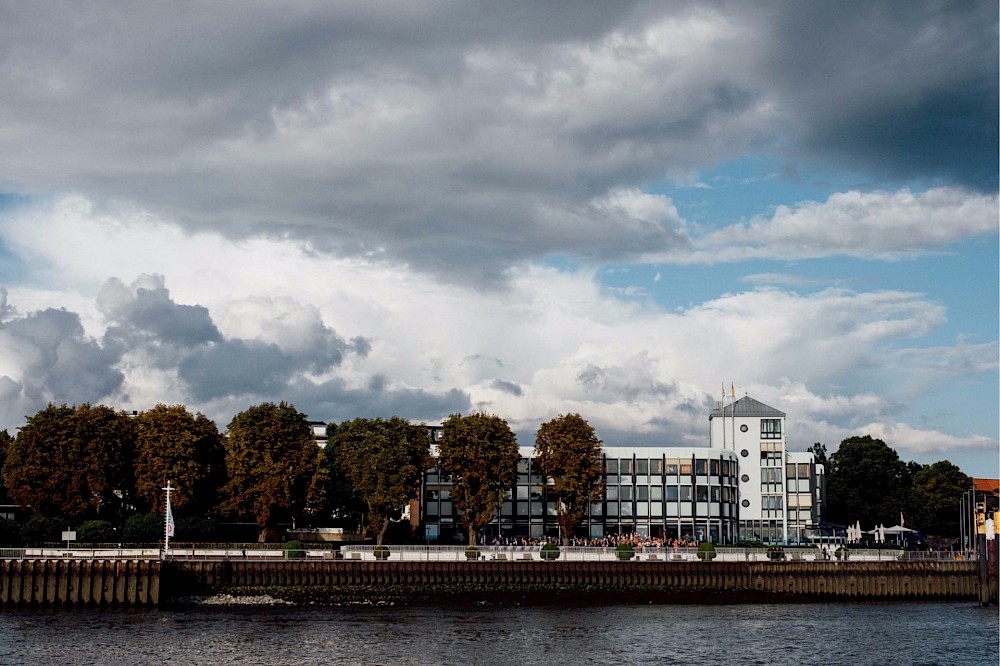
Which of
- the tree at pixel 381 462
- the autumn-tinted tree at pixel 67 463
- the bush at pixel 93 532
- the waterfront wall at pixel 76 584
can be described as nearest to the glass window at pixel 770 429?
the tree at pixel 381 462

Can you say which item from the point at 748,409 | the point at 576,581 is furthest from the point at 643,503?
the point at 576,581

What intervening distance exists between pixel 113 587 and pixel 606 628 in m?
38.4

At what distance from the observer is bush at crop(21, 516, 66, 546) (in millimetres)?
111438

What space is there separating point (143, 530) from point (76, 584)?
2359 centimetres

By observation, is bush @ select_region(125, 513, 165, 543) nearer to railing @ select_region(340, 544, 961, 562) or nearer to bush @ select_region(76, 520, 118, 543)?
bush @ select_region(76, 520, 118, 543)

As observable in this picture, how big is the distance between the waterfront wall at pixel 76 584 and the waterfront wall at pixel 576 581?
14.4 ft

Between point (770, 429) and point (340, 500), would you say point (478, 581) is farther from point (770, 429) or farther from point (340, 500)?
point (770, 429)

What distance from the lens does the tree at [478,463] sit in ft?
439

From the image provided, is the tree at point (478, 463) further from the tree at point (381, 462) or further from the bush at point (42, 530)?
the bush at point (42, 530)

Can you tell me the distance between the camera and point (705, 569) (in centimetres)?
10194

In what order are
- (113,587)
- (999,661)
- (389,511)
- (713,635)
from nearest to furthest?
(999,661)
(713,635)
(113,587)
(389,511)

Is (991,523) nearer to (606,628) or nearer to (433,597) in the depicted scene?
(606,628)

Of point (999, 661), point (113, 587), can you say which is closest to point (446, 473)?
point (113, 587)

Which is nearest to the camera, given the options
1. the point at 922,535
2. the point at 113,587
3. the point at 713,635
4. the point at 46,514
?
the point at 713,635
